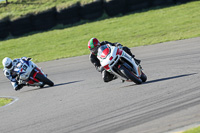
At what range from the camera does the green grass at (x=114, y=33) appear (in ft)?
66.1

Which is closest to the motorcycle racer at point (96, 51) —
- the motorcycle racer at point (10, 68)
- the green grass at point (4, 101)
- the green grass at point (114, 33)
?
the green grass at point (4, 101)

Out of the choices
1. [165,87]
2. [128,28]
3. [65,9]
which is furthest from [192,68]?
[65,9]

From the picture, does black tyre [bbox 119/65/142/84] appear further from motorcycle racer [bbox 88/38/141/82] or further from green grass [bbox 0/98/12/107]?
green grass [bbox 0/98/12/107]

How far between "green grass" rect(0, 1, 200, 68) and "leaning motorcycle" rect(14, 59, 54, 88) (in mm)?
7111

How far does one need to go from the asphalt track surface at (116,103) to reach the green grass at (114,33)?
629 centimetres

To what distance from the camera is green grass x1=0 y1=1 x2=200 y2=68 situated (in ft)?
66.1

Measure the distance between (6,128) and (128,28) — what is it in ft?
54.3

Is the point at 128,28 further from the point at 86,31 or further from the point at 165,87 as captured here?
the point at 165,87

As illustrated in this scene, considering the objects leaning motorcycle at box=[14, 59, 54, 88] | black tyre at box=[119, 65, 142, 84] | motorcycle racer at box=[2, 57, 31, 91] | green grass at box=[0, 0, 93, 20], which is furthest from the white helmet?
green grass at box=[0, 0, 93, 20]

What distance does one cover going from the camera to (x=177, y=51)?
563 inches

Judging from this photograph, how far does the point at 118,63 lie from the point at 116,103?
166cm

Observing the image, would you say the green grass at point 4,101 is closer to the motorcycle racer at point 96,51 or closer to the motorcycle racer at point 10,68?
the motorcycle racer at point 10,68

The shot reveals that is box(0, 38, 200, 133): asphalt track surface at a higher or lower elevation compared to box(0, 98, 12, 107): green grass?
higher

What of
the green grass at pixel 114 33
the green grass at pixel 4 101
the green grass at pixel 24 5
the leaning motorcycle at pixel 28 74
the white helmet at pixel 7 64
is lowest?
the green grass at pixel 114 33
